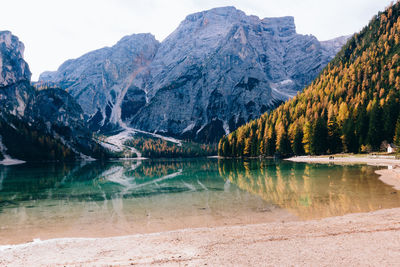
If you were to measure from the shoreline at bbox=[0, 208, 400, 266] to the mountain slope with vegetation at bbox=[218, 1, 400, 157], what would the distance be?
2664 inches

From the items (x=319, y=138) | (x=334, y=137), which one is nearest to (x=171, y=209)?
(x=319, y=138)

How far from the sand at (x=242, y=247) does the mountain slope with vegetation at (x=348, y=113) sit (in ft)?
222

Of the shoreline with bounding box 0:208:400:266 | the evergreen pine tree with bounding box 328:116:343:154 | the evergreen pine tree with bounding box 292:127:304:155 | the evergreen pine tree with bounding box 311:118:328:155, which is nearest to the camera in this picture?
the shoreline with bounding box 0:208:400:266

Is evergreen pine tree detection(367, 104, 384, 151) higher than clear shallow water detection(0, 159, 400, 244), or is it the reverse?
evergreen pine tree detection(367, 104, 384, 151)

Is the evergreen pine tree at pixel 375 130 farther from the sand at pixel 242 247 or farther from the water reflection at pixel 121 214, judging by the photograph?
the sand at pixel 242 247

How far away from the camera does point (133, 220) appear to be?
21531mm

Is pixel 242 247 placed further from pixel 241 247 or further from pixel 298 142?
pixel 298 142

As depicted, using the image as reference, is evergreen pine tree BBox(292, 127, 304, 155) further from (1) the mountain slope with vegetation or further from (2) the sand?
(2) the sand

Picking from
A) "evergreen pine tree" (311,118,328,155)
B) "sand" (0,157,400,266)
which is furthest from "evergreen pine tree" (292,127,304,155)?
"sand" (0,157,400,266)

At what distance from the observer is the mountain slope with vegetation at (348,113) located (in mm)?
85500

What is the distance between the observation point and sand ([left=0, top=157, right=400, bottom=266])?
437 inches

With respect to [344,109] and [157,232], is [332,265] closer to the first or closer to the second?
[157,232]

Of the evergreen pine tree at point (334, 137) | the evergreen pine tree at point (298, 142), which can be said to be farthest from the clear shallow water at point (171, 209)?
the evergreen pine tree at point (298, 142)

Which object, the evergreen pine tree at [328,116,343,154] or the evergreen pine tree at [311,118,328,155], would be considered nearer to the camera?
the evergreen pine tree at [311,118,328,155]
